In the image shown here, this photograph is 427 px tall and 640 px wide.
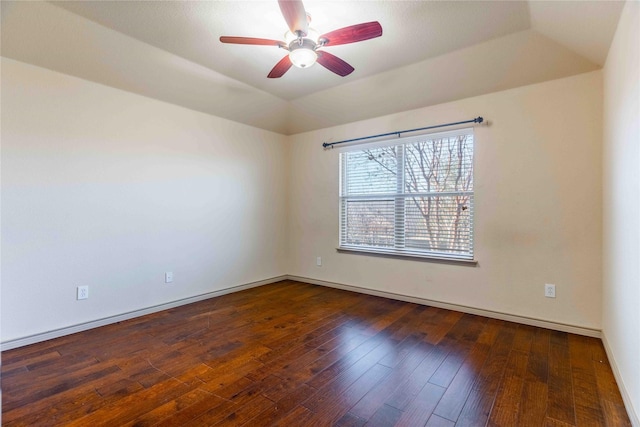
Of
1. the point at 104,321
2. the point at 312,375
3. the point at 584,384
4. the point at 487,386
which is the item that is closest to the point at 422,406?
the point at 487,386

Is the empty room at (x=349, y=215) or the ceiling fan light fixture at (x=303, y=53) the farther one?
the ceiling fan light fixture at (x=303, y=53)

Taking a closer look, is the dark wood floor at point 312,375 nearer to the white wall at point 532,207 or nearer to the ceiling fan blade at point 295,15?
the white wall at point 532,207

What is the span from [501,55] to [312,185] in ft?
8.97

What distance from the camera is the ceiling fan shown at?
175 cm

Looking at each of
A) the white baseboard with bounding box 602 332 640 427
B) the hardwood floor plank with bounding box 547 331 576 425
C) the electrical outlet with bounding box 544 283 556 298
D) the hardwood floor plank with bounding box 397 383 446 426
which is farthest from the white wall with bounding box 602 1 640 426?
the hardwood floor plank with bounding box 397 383 446 426

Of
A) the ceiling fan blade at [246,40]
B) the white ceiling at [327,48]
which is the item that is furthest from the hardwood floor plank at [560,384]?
the ceiling fan blade at [246,40]

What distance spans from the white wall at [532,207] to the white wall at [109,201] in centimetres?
227

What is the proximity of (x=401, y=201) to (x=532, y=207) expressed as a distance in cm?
134

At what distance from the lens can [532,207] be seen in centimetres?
289

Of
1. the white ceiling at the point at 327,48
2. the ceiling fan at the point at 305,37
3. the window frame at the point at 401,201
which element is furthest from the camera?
the window frame at the point at 401,201

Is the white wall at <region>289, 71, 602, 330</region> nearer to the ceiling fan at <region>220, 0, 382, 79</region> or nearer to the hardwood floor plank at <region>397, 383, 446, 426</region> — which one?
the hardwood floor plank at <region>397, 383, 446, 426</region>

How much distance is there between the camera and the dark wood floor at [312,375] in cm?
163

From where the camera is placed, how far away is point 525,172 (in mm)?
2922

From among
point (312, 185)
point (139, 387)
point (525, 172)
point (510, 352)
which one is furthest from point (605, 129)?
point (139, 387)
